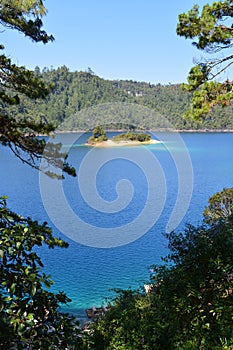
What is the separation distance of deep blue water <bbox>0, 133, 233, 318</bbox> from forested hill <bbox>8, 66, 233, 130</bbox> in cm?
4297

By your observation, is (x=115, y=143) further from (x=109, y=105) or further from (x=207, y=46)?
(x=207, y=46)

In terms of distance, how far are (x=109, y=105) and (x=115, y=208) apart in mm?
76840

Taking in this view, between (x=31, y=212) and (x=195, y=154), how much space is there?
3277cm

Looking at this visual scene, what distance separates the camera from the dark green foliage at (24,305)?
6.43ft

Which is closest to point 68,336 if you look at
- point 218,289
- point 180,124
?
point 218,289

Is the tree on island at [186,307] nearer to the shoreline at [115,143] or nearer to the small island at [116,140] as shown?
the shoreline at [115,143]

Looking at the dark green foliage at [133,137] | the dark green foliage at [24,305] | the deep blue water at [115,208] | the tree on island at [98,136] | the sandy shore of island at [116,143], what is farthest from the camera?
the dark green foliage at [133,137]

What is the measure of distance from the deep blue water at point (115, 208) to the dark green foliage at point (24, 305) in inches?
196

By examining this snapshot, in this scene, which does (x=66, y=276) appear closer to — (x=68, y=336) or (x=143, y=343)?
(x=143, y=343)

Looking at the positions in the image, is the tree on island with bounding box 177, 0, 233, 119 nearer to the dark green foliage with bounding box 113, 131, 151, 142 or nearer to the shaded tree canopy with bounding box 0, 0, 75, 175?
the shaded tree canopy with bounding box 0, 0, 75, 175

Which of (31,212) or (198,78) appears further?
(31,212)

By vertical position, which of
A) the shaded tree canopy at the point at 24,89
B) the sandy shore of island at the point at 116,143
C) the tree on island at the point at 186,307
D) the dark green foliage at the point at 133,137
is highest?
the dark green foliage at the point at 133,137

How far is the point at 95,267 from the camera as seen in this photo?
1255cm

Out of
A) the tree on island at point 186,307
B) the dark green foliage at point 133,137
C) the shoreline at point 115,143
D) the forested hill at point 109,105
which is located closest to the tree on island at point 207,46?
the tree on island at point 186,307
